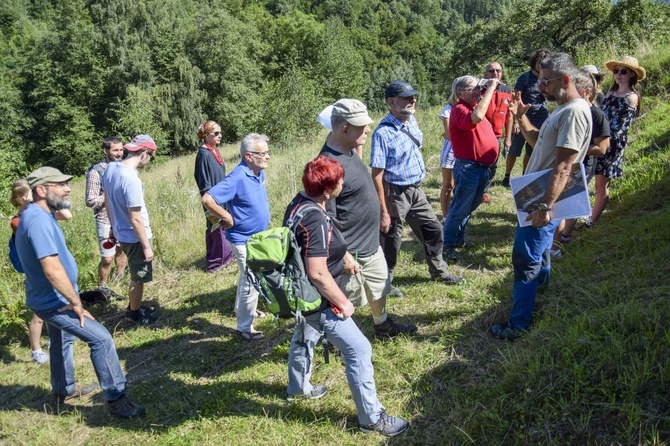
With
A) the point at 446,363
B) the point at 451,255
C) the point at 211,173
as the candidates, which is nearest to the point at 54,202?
the point at 211,173

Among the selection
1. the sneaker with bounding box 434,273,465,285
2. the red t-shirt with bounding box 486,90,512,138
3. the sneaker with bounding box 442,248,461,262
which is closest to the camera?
the sneaker with bounding box 434,273,465,285

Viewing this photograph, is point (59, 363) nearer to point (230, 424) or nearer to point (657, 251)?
point (230, 424)

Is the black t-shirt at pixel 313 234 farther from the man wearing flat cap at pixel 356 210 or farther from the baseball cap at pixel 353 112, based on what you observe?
the baseball cap at pixel 353 112

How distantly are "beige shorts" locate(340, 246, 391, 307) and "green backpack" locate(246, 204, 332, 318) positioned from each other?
56 cm

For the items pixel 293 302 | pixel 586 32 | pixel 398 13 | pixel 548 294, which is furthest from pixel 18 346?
pixel 398 13

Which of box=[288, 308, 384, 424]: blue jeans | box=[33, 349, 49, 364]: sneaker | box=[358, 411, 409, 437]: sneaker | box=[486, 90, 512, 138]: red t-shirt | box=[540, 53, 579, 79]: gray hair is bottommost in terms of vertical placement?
box=[33, 349, 49, 364]: sneaker

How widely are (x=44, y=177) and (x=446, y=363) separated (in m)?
3.23

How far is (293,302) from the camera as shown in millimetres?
2688

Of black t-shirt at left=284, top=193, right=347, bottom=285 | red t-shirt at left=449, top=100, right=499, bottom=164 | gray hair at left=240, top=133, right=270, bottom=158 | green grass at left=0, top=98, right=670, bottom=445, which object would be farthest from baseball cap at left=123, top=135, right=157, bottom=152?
red t-shirt at left=449, top=100, right=499, bottom=164

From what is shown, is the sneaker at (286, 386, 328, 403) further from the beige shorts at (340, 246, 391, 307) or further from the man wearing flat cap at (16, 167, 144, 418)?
the man wearing flat cap at (16, 167, 144, 418)

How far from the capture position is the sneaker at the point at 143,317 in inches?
191

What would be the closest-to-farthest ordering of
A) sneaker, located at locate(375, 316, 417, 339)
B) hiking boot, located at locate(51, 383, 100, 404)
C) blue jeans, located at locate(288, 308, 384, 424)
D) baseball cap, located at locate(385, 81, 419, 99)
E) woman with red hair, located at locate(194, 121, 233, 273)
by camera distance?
blue jeans, located at locate(288, 308, 384, 424) → hiking boot, located at locate(51, 383, 100, 404) → sneaker, located at locate(375, 316, 417, 339) → baseball cap, located at locate(385, 81, 419, 99) → woman with red hair, located at locate(194, 121, 233, 273)

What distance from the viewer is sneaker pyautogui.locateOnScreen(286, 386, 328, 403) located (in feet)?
10.7

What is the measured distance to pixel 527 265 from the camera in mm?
3318
